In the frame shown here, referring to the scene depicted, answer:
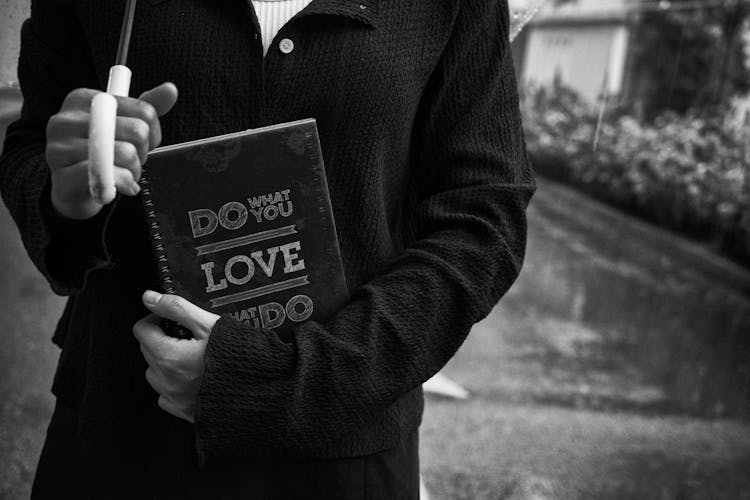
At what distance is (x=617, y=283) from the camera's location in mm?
4664

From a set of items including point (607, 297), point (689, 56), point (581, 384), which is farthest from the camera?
point (689, 56)

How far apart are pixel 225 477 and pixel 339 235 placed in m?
0.30

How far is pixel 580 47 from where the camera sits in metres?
5.54

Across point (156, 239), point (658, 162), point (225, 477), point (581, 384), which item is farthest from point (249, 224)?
point (658, 162)

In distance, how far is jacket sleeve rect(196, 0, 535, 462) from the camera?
2.63 feet

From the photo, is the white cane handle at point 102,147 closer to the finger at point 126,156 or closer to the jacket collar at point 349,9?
the finger at point 126,156

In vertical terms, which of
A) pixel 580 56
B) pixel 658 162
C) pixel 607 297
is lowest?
pixel 607 297

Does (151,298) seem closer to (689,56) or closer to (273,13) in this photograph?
(273,13)

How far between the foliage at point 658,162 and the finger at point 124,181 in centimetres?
458

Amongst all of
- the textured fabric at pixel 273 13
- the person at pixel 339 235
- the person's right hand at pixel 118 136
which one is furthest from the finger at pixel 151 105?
the textured fabric at pixel 273 13

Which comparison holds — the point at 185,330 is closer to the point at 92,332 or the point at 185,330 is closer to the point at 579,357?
the point at 92,332

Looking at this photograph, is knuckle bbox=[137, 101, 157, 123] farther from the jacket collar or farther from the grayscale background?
the grayscale background

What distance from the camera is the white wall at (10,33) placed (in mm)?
1374

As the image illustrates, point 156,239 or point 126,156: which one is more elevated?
point 126,156
